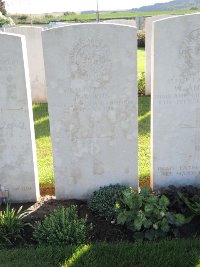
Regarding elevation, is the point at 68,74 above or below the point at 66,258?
above

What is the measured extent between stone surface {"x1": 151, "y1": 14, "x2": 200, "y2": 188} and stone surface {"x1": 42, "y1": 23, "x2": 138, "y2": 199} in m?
0.32

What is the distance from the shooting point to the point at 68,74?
4.87m

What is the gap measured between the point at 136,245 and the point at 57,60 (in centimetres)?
249

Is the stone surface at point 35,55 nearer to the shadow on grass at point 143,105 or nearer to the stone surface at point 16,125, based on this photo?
the shadow on grass at point 143,105

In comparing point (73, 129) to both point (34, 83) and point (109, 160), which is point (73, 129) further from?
point (34, 83)

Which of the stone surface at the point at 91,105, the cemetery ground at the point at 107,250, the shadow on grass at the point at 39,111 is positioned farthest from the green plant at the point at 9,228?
the shadow on grass at the point at 39,111

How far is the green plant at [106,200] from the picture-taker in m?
4.84

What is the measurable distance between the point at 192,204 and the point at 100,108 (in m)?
1.73

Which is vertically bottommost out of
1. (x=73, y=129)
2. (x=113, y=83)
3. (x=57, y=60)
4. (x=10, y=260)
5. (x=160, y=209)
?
(x=10, y=260)

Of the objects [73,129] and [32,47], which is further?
[32,47]

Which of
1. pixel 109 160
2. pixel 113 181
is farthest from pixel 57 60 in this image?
pixel 113 181

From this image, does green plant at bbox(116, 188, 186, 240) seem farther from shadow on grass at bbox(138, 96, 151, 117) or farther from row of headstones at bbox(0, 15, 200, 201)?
shadow on grass at bbox(138, 96, 151, 117)

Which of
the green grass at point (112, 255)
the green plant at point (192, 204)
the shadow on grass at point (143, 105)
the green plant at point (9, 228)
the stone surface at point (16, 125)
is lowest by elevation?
the green grass at point (112, 255)

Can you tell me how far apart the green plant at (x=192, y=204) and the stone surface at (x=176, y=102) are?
61 cm
